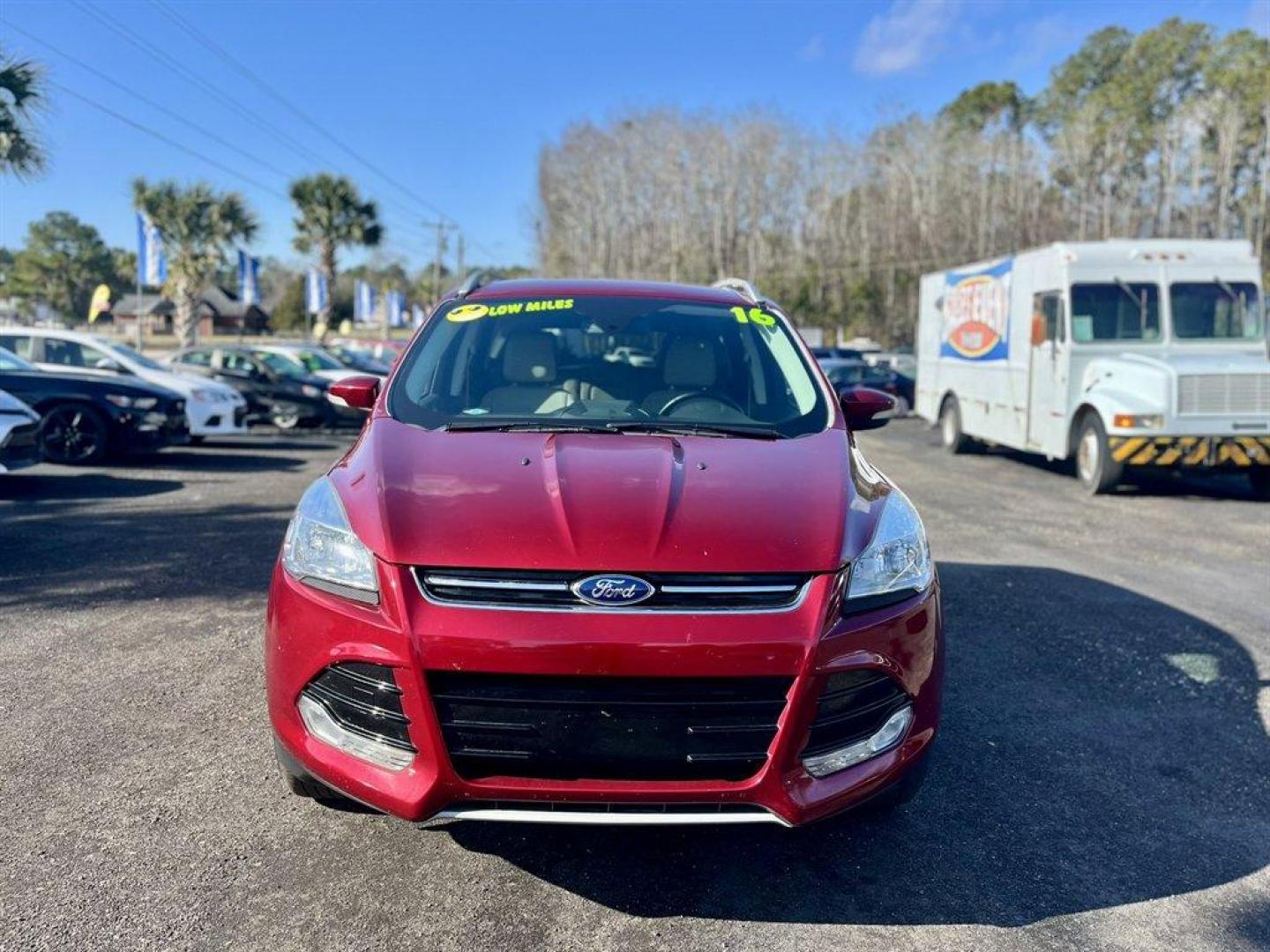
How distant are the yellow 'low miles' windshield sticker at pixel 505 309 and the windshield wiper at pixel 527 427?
964 millimetres

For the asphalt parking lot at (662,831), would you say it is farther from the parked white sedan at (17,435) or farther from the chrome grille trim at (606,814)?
the parked white sedan at (17,435)

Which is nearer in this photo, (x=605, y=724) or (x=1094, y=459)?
(x=605, y=724)

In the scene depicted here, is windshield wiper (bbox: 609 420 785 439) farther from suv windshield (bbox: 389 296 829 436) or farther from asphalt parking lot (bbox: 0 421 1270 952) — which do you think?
asphalt parking lot (bbox: 0 421 1270 952)

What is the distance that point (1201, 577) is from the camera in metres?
7.08

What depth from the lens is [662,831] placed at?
10.4 feet

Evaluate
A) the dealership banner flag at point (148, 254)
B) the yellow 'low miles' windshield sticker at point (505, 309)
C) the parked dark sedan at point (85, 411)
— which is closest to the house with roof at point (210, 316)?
the dealership banner flag at point (148, 254)

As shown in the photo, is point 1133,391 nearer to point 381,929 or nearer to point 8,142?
point 381,929

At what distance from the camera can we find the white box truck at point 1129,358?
414 inches

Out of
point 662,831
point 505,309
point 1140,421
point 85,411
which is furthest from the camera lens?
point 85,411

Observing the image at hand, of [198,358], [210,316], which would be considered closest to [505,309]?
[198,358]

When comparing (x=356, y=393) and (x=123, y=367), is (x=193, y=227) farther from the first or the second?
(x=356, y=393)

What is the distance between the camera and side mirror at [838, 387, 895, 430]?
4.00 meters

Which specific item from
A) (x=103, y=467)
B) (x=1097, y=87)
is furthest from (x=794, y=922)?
(x=1097, y=87)

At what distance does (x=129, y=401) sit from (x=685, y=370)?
375 inches
